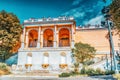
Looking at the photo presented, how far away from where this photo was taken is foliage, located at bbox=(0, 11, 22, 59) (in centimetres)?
3403

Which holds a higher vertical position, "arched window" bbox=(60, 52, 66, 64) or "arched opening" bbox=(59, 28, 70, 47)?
"arched opening" bbox=(59, 28, 70, 47)

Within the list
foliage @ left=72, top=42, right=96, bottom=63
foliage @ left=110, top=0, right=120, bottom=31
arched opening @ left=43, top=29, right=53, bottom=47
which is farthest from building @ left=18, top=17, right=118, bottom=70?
foliage @ left=110, top=0, right=120, bottom=31

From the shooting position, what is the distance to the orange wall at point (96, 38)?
125ft

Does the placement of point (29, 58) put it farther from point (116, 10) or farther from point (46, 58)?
point (116, 10)

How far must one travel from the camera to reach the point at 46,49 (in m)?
34.9

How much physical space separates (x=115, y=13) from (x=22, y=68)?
23.6 metres

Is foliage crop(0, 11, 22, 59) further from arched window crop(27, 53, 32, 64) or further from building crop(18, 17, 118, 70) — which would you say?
arched window crop(27, 53, 32, 64)

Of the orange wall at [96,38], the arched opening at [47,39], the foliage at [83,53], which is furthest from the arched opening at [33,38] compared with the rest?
the foliage at [83,53]

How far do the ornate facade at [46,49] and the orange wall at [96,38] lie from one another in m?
3.85

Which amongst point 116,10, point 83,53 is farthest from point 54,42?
point 116,10

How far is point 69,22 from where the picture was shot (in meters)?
36.3

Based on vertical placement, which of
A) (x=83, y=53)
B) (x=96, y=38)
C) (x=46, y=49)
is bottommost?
(x=83, y=53)

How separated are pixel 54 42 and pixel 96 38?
1003 centimetres

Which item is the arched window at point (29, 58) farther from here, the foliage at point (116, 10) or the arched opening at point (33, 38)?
the foliage at point (116, 10)
